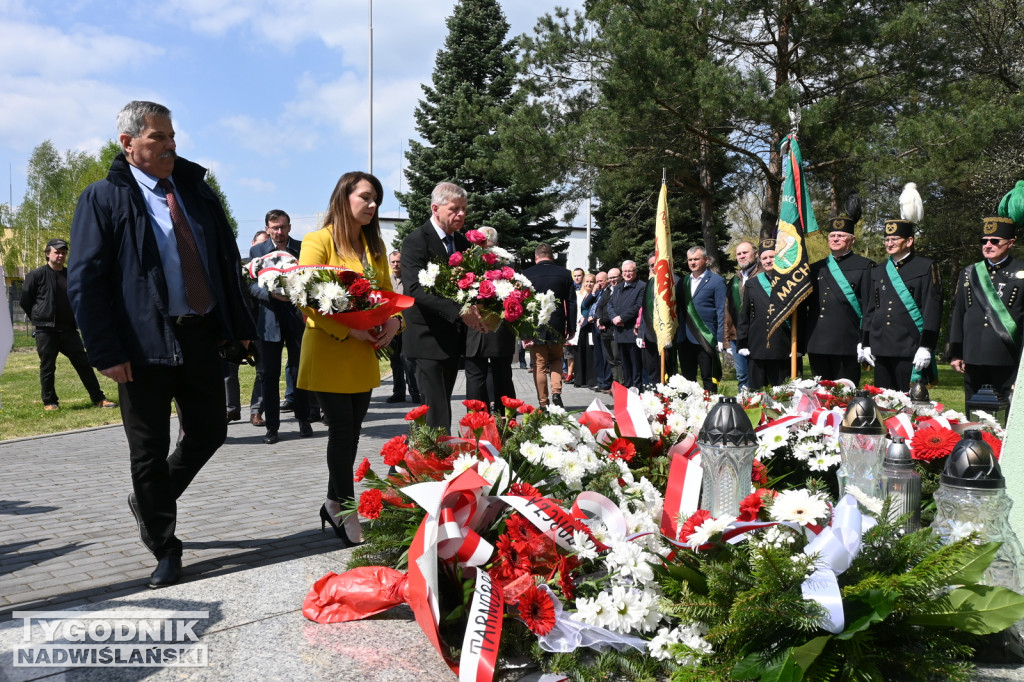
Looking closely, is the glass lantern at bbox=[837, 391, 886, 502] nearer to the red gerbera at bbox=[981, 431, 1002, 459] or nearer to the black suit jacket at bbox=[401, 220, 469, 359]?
the red gerbera at bbox=[981, 431, 1002, 459]

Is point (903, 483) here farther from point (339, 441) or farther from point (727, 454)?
point (339, 441)

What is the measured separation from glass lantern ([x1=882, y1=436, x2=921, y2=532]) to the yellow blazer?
2.68 metres

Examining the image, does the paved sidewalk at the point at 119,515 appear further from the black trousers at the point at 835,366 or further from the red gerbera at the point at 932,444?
the black trousers at the point at 835,366

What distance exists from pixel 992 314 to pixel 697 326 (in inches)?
139

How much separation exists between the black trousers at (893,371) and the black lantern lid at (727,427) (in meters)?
5.14

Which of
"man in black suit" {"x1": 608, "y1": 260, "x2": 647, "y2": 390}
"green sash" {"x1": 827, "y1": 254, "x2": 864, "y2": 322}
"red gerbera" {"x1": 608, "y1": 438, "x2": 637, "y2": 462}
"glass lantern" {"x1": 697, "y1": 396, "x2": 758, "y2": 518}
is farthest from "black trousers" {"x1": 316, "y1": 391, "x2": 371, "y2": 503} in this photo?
"man in black suit" {"x1": 608, "y1": 260, "x2": 647, "y2": 390}

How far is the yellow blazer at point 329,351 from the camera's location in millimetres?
4398

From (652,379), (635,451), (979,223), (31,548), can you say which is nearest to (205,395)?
(31,548)

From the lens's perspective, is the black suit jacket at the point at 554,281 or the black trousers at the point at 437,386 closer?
the black trousers at the point at 437,386

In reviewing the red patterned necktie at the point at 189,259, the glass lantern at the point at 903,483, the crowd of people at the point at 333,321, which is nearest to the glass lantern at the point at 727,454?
the glass lantern at the point at 903,483

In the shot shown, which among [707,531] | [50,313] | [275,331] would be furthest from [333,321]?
[50,313]

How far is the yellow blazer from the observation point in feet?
14.4

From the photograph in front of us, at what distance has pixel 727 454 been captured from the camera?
2.96m

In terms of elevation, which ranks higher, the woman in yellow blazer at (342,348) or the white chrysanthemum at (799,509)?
the woman in yellow blazer at (342,348)
